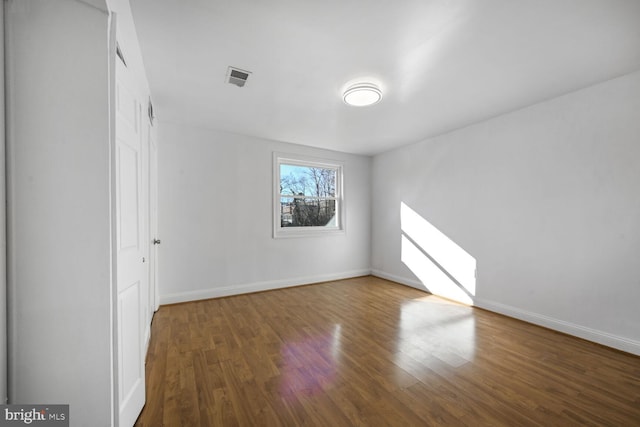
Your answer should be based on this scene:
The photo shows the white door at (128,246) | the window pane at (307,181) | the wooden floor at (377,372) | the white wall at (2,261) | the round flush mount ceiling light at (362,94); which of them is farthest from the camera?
the window pane at (307,181)

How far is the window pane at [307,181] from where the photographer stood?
14.6ft

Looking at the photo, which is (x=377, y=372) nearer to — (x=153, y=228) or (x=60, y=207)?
(x=60, y=207)

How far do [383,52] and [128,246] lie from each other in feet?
7.44

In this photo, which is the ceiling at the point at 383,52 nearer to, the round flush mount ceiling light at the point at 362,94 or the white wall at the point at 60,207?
the round flush mount ceiling light at the point at 362,94

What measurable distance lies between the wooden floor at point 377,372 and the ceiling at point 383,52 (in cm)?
251

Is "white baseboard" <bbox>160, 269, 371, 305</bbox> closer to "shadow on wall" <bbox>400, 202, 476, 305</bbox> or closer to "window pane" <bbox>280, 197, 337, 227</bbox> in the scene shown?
"window pane" <bbox>280, 197, 337, 227</bbox>

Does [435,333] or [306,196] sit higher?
[306,196]

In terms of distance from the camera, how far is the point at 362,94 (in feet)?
8.14

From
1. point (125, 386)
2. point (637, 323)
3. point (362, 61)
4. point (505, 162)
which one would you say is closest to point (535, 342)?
point (637, 323)

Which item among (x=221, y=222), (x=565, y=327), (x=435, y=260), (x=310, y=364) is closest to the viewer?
(x=310, y=364)

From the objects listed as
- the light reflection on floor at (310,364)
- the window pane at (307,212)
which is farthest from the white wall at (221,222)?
the light reflection on floor at (310,364)

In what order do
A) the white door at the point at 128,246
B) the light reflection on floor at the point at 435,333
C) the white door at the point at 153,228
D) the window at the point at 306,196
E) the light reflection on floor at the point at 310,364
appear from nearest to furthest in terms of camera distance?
the white door at the point at 128,246 < the light reflection on floor at the point at 310,364 < the light reflection on floor at the point at 435,333 < the white door at the point at 153,228 < the window at the point at 306,196

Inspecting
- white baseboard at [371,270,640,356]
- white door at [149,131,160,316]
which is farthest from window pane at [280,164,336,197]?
white baseboard at [371,270,640,356]

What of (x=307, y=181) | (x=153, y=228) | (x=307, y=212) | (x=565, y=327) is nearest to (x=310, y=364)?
(x=153, y=228)
